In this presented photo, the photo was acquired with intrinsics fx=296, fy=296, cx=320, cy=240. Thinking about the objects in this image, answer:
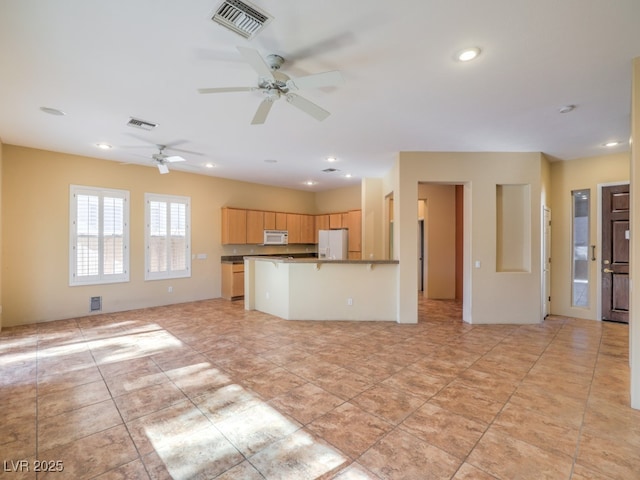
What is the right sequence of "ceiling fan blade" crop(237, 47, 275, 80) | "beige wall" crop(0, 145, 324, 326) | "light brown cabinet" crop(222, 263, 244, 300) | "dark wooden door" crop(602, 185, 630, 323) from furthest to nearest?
1. "light brown cabinet" crop(222, 263, 244, 300)
2. "dark wooden door" crop(602, 185, 630, 323)
3. "beige wall" crop(0, 145, 324, 326)
4. "ceiling fan blade" crop(237, 47, 275, 80)

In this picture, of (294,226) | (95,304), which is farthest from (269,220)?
(95,304)

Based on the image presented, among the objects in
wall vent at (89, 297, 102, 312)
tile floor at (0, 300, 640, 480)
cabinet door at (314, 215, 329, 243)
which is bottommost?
tile floor at (0, 300, 640, 480)

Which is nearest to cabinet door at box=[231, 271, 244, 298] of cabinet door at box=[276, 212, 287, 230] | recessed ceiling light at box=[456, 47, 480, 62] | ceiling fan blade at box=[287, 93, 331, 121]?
cabinet door at box=[276, 212, 287, 230]

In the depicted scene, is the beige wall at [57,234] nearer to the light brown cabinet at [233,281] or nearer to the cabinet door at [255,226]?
the light brown cabinet at [233,281]

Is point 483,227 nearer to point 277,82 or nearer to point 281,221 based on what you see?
point 277,82

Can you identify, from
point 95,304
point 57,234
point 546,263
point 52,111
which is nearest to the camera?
point 52,111

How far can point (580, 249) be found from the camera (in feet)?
18.4

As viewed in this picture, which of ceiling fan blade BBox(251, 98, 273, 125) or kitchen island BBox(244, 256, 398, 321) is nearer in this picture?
ceiling fan blade BBox(251, 98, 273, 125)

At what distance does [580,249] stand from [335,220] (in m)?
5.54

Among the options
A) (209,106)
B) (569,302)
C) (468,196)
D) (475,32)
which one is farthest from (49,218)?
(569,302)

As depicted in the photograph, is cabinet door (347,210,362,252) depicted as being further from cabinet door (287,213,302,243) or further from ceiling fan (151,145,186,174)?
ceiling fan (151,145,186,174)

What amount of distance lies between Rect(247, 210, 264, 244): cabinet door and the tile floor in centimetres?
374

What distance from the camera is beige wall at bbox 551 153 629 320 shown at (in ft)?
17.4

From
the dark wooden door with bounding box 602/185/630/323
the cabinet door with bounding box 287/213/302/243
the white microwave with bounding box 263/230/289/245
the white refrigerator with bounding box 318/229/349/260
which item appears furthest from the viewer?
the cabinet door with bounding box 287/213/302/243
